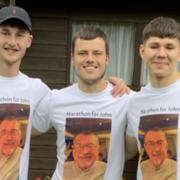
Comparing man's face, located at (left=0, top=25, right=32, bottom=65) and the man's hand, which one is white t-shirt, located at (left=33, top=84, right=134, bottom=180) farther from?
man's face, located at (left=0, top=25, right=32, bottom=65)

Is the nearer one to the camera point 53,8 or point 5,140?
point 5,140

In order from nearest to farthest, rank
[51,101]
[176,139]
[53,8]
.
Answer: [176,139] < [51,101] < [53,8]

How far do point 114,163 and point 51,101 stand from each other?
0.74 metres

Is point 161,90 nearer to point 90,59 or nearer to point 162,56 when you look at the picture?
point 162,56

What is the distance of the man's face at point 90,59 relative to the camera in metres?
4.08

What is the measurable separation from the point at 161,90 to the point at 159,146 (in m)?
0.42

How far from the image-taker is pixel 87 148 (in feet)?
13.3

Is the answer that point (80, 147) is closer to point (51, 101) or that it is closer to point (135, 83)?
point (51, 101)

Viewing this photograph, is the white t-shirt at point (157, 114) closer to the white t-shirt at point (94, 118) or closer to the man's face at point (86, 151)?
the white t-shirt at point (94, 118)

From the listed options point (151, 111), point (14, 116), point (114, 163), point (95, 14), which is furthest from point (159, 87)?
point (95, 14)

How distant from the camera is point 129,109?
13.4 ft

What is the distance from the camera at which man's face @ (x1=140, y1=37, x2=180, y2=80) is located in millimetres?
3764

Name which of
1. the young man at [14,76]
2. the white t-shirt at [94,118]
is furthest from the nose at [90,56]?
the young man at [14,76]

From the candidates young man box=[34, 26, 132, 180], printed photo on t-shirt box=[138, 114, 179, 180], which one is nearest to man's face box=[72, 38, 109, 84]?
young man box=[34, 26, 132, 180]
